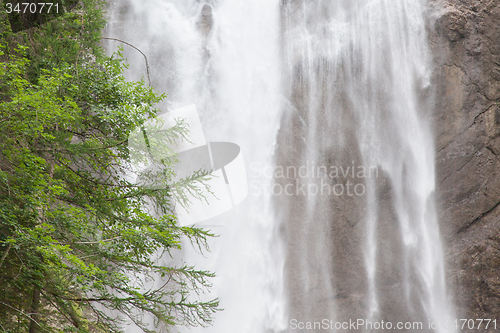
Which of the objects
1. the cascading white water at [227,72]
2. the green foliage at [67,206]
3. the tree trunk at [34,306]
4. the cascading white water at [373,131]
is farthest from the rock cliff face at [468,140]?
the tree trunk at [34,306]

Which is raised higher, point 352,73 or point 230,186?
point 352,73

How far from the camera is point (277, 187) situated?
10648mm

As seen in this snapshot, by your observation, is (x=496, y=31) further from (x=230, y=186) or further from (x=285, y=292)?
(x=285, y=292)

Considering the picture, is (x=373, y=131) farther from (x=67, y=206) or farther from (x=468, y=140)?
(x=67, y=206)

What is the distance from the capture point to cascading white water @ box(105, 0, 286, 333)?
34.7ft

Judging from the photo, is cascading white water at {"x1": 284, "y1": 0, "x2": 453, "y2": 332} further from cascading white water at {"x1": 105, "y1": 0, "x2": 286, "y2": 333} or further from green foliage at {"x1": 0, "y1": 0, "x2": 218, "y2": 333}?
green foliage at {"x1": 0, "y1": 0, "x2": 218, "y2": 333}

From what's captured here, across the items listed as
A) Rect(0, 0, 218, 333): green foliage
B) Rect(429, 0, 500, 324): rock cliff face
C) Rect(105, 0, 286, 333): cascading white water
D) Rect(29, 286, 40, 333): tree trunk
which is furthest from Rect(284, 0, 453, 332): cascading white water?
Rect(29, 286, 40, 333): tree trunk

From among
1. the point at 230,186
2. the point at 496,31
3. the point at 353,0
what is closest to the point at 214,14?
A: the point at 353,0

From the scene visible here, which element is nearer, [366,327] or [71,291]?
[71,291]

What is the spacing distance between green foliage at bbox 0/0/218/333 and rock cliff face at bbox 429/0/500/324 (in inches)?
332

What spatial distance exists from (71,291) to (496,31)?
12314mm

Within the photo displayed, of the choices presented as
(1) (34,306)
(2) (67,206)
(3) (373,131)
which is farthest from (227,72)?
(1) (34,306)

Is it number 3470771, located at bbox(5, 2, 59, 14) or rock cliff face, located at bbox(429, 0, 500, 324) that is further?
rock cliff face, located at bbox(429, 0, 500, 324)

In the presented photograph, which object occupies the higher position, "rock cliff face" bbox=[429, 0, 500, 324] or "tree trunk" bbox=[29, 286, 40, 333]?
"rock cliff face" bbox=[429, 0, 500, 324]
